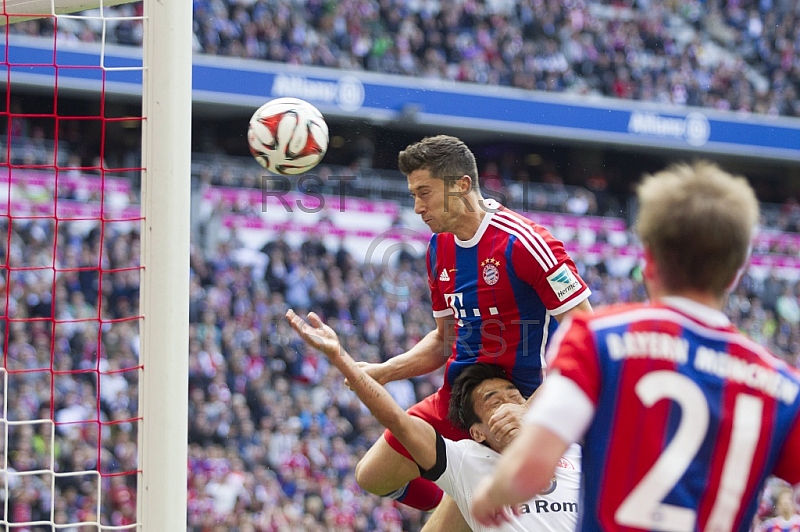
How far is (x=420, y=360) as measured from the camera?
496 cm

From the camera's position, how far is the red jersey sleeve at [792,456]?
6.27ft

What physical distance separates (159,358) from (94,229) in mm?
9646

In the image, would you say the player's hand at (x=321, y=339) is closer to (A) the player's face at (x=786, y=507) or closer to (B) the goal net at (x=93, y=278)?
(B) the goal net at (x=93, y=278)

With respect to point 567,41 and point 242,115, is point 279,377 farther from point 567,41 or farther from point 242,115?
point 567,41

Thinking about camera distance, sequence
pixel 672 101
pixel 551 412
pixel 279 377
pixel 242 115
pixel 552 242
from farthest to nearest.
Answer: pixel 672 101 → pixel 242 115 → pixel 279 377 → pixel 552 242 → pixel 551 412

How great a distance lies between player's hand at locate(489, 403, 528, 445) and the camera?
11.7 feet

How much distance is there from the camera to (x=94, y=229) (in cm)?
1288

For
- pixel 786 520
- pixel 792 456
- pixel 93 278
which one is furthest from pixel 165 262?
pixel 93 278

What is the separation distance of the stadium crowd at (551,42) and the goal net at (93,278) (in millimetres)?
1912

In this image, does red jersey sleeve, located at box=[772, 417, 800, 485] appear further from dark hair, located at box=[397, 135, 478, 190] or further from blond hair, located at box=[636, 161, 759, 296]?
dark hair, located at box=[397, 135, 478, 190]

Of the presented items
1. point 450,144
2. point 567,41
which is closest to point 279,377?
point 450,144

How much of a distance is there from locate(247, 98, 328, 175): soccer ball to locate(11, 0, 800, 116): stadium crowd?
33.3 ft

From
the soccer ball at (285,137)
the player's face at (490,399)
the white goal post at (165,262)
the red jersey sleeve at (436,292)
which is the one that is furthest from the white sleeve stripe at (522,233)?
the white goal post at (165,262)

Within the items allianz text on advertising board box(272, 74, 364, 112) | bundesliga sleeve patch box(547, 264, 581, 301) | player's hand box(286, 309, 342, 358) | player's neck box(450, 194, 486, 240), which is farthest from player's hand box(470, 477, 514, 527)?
allianz text on advertising board box(272, 74, 364, 112)
